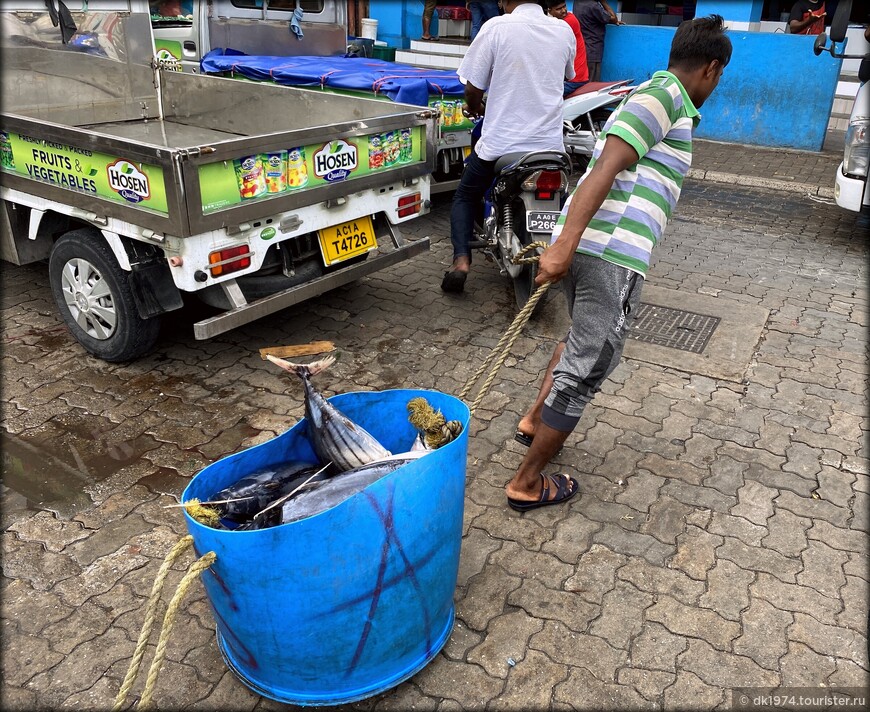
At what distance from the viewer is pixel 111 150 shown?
3.59 m

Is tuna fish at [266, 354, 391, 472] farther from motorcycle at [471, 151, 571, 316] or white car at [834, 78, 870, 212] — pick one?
white car at [834, 78, 870, 212]

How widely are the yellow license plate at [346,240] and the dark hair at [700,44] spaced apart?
2301 millimetres

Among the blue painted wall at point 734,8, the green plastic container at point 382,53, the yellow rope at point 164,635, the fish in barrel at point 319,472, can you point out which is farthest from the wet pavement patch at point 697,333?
the blue painted wall at point 734,8

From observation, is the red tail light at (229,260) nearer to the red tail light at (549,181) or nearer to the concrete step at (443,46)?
the red tail light at (549,181)

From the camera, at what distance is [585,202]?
259cm

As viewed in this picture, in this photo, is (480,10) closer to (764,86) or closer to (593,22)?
(593,22)

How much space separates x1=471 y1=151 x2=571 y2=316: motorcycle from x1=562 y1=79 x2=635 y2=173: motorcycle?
2830 millimetres

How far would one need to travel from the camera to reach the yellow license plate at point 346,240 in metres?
4.41

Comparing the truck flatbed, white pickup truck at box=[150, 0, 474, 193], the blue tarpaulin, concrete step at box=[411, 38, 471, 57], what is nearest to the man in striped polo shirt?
white pickup truck at box=[150, 0, 474, 193]

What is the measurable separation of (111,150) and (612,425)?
2.86 meters

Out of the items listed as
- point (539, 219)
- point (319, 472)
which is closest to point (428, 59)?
point (539, 219)

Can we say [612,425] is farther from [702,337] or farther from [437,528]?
[437,528]

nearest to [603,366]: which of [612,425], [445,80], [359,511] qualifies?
[612,425]

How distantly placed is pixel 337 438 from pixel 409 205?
2.82 metres
